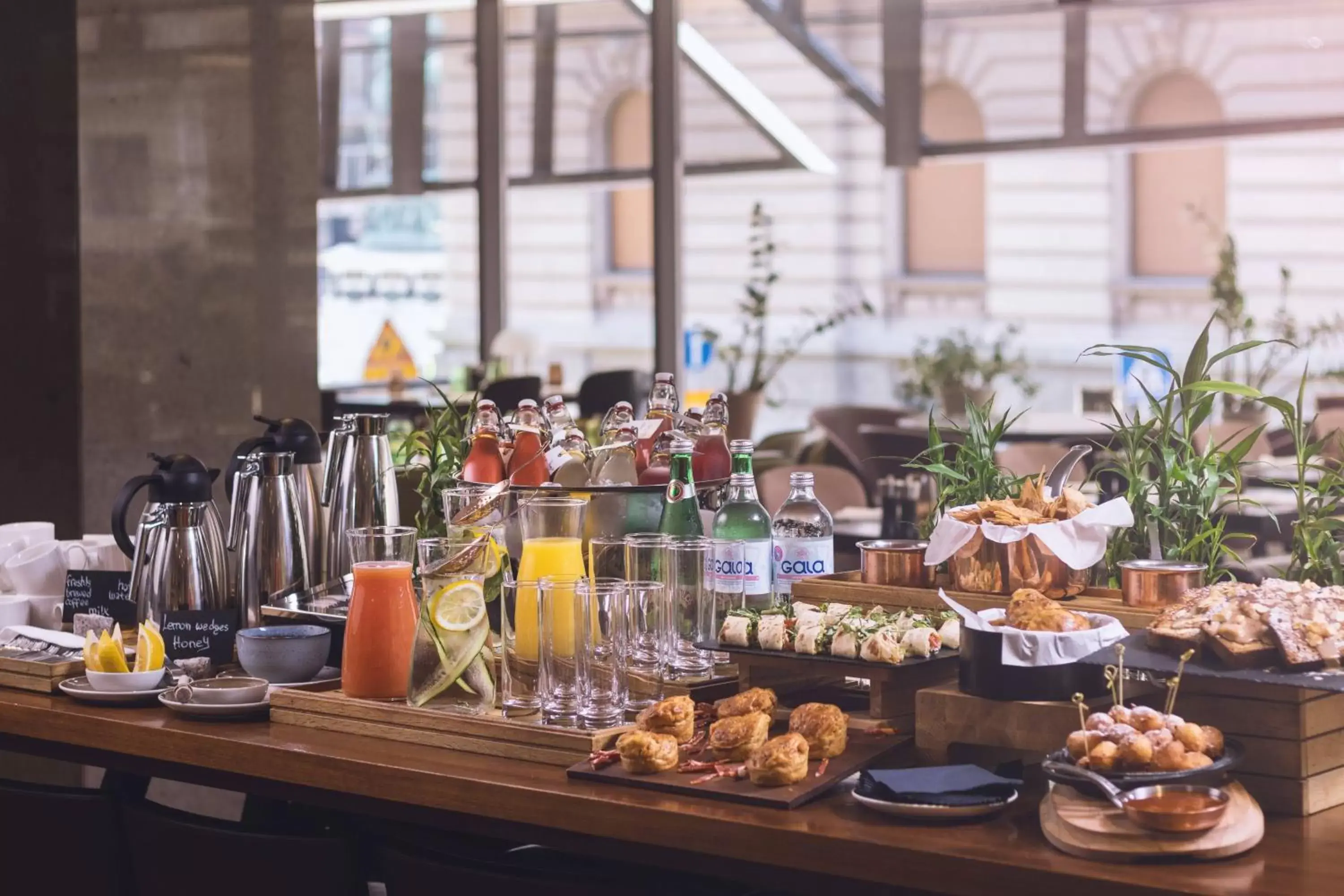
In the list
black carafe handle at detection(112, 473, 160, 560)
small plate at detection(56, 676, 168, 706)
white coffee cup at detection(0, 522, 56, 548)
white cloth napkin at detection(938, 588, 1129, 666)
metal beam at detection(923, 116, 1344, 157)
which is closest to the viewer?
white cloth napkin at detection(938, 588, 1129, 666)

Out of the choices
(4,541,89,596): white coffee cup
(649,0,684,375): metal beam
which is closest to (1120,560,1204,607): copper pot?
(4,541,89,596): white coffee cup

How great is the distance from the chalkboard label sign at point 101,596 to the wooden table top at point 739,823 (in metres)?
0.47

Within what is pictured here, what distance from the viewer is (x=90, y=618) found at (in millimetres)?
2465

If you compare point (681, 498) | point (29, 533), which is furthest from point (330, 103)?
point (681, 498)

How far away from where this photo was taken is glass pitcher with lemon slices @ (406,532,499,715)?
77.7 inches

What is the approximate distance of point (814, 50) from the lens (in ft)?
38.0

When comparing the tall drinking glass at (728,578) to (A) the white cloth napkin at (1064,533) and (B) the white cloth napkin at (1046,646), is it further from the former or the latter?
(B) the white cloth napkin at (1046,646)

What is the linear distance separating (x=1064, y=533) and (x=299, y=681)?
102 centimetres

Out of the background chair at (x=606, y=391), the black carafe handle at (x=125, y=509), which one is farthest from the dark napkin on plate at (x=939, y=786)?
the background chair at (x=606, y=391)

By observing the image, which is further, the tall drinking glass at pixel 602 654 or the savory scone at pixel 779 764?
the tall drinking glass at pixel 602 654

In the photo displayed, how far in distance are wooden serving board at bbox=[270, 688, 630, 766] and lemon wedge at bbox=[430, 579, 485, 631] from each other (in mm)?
106

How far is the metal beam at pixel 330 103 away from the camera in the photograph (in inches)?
404

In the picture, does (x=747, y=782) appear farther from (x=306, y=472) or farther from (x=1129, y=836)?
(x=306, y=472)

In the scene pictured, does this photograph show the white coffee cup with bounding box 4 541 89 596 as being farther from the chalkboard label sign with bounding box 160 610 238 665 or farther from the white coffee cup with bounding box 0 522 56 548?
the chalkboard label sign with bounding box 160 610 238 665
